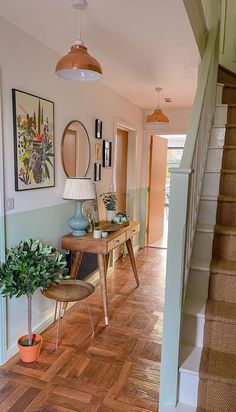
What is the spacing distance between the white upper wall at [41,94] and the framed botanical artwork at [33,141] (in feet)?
0.16

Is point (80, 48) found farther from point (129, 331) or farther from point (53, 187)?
point (129, 331)

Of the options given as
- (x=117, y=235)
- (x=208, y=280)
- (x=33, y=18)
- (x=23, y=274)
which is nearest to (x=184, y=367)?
(x=208, y=280)

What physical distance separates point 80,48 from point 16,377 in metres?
2.13

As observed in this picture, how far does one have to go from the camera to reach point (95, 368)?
214 centimetres

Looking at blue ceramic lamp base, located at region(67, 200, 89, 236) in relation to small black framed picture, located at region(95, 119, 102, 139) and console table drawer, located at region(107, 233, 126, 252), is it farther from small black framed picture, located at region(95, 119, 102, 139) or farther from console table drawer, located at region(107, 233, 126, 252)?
small black framed picture, located at region(95, 119, 102, 139)

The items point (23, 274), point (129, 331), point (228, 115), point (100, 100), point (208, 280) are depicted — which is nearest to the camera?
point (208, 280)

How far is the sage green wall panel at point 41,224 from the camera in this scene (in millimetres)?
2252

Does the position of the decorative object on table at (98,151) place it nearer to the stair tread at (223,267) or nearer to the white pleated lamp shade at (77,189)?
the white pleated lamp shade at (77,189)

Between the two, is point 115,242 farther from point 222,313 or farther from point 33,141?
point 222,313

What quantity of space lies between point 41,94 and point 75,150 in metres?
0.72

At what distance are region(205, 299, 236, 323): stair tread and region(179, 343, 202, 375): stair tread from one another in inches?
7.0

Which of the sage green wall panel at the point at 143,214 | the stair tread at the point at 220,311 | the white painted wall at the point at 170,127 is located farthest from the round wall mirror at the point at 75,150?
the sage green wall panel at the point at 143,214

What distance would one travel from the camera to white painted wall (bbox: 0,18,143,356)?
212 cm

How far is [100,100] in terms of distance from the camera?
11.8 feet
